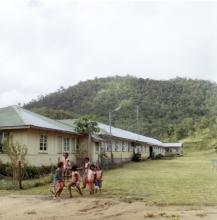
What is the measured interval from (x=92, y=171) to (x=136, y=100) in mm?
84154

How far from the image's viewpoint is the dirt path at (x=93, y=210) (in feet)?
35.9

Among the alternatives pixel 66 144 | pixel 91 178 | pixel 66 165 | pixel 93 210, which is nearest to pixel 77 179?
pixel 91 178

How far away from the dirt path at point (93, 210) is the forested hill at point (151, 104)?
7280 centimetres

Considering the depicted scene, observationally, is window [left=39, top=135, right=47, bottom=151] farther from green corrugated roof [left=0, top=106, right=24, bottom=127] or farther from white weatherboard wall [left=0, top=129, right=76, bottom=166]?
green corrugated roof [left=0, top=106, right=24, bottom=127]

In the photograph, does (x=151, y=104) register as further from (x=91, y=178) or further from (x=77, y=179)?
(x=77, y=179)

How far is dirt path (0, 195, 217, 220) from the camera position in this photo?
35.9 feet

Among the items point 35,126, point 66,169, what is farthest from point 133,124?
point 66,169

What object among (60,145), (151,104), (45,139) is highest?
(151,104)

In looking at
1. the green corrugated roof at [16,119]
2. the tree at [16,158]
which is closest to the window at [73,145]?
the green corrugated roof at [16,119]

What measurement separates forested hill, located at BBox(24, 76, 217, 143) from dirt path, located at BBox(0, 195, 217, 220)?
7280 centimetres

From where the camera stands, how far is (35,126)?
978 inches

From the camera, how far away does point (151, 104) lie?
10081 centimetres

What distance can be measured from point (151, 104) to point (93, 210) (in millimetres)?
89441

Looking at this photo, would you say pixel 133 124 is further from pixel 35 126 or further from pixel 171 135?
pixel 35 126
